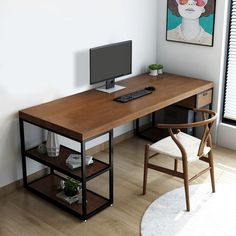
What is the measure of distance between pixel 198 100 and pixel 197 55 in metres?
0.51

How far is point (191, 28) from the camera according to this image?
14.4 ft

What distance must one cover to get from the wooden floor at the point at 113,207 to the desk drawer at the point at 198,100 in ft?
1.74

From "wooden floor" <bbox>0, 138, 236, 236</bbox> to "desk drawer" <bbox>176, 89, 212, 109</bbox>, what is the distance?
53cm

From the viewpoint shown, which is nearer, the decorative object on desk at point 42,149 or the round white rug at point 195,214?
the round white rug at point 195,214

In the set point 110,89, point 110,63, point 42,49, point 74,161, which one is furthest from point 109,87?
point 74,161

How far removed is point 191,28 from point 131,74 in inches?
29.0

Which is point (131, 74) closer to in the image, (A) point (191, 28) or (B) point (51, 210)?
(A) point (191, 28)

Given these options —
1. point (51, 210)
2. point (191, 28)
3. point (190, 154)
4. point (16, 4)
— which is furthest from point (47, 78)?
point (191, 28)

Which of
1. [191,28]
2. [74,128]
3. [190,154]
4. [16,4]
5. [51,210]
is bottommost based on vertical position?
[51,210]

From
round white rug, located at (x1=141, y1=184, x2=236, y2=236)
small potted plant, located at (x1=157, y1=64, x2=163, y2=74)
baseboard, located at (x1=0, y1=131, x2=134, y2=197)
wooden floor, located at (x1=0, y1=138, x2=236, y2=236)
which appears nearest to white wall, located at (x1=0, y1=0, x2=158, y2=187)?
baseboard, located at (x1=0, y1=131, x2=134, y2=197)

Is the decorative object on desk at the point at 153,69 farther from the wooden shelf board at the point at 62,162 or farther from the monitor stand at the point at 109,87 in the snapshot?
the wooden shelf board at the point at 62,162

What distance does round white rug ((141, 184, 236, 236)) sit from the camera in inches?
123

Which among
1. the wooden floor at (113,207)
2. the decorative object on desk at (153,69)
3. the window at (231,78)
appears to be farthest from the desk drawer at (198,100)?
the wooden floor at (113,207)

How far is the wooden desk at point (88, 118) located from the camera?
10.4ft
